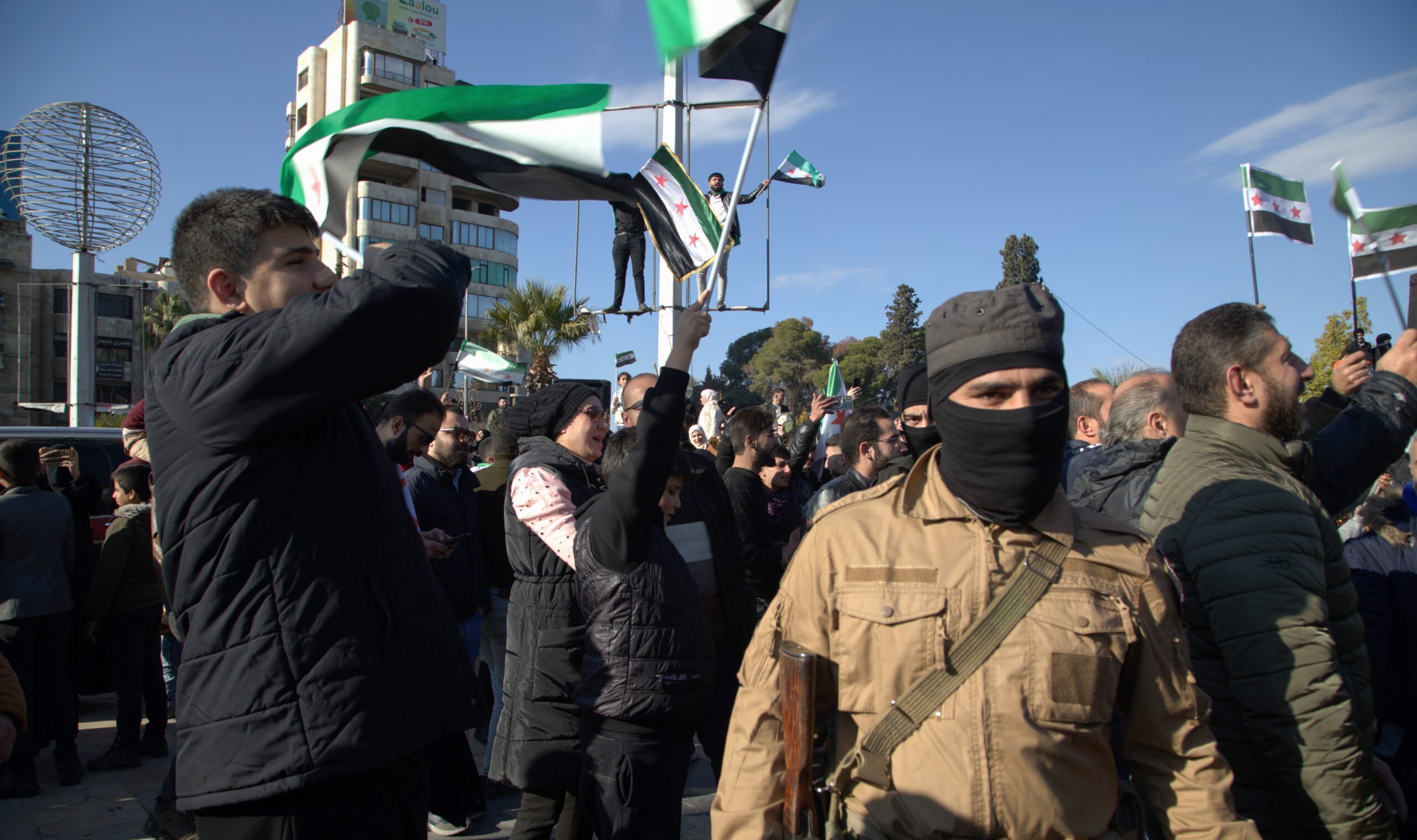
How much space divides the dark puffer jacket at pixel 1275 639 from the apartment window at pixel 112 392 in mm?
64395

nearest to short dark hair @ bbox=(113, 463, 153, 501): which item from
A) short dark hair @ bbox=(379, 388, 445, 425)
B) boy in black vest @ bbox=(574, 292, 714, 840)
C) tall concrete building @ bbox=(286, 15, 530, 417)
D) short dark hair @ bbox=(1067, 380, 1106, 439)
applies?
short dark hair @ bbox=(379, 388, 445, 425)

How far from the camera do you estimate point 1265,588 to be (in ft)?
6.81

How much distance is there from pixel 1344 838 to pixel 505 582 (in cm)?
465

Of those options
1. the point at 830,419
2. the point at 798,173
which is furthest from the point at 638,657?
the point at 798,173

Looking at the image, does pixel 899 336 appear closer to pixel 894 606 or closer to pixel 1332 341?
pixel 1332 341

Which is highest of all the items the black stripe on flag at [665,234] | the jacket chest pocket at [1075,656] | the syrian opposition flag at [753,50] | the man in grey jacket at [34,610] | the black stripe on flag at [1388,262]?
the syrian opposition flag at [753,50]

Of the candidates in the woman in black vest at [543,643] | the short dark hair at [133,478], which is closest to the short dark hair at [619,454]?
the woman in black vest at [543,643]

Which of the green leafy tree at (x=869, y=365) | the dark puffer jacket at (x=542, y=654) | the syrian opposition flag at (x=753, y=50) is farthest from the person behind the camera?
the green leafy tree at (x=869, y=365)

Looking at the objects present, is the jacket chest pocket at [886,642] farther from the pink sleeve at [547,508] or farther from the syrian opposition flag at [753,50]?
the syrian opposition flag at [753,50]

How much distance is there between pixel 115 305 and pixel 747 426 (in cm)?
6318

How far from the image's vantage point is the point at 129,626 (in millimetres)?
5902

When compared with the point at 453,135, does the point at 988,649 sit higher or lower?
lower

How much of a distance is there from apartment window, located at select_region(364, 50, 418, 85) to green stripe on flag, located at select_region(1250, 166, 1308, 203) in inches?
2215

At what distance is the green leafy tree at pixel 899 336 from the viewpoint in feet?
205
